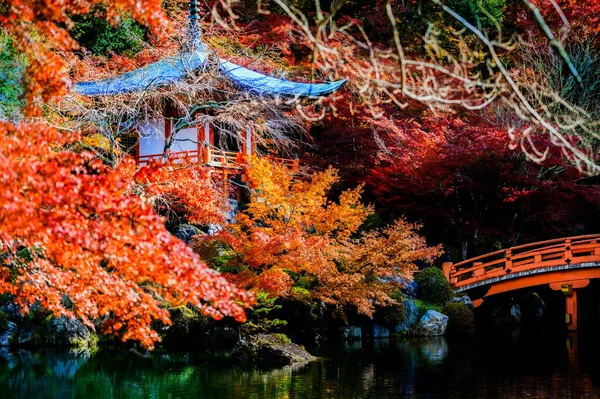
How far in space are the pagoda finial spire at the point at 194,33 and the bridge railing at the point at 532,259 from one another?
349 inches

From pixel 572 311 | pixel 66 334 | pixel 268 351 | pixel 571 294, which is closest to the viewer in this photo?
pixel 268 351

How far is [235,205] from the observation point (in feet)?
68.7

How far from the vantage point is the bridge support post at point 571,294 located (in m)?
19.3

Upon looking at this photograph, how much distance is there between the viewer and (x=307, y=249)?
1569cm

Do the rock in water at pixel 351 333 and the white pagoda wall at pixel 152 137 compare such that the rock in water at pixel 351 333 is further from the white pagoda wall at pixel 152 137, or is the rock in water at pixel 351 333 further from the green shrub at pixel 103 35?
the green shrub at pixel 103 35

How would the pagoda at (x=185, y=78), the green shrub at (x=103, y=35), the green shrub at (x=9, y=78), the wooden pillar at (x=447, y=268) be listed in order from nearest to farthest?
the green shrub at (x=9, y=78) < the pagoda at (x=185, y=78) < the wooden pillar at (x=447, y=268) < the green shrub at (x=103, y=35)

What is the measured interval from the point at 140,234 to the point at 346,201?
9607 millimetres

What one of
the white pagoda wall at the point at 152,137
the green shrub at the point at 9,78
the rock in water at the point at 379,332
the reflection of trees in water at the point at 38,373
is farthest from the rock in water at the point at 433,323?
the green shrub at the point at 9,78

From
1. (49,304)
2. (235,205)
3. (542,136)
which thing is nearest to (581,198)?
(542,136)

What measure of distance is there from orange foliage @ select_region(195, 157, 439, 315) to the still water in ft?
4.66

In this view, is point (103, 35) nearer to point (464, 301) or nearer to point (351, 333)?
point (351, 333)

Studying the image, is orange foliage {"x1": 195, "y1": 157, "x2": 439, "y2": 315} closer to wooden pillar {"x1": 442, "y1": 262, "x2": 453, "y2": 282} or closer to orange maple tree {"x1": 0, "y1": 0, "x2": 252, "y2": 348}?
wooden pillar {"x1": 442, "y1": 262, "x2": 453, "y2": 282}

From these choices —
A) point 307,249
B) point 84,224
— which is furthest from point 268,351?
point 84,224

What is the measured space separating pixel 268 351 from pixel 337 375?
6.24ft
